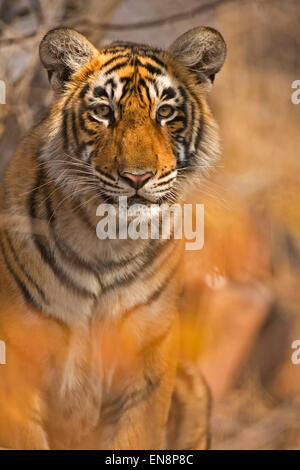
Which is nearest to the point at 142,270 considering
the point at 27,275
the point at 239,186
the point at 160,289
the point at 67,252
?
the point at 160,289

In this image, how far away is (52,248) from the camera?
77.2 inches

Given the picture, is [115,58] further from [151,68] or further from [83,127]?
[83,127]

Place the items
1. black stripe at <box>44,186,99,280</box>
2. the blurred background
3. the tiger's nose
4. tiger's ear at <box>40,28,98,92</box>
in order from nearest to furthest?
1. the tiger's nose
2. tiger's ear at <box>40,28,98,92</box>
3. black stripe at <box>44,186,99,280</box>
4. the blurred background

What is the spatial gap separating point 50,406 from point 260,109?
1657 millimetres

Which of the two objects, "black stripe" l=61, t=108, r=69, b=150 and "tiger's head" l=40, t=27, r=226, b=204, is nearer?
"tiger's head" l=40, t=27, r=226, b=204

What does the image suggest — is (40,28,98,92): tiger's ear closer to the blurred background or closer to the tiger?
the tiger

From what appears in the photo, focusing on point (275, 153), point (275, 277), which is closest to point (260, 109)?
point (275, 153)

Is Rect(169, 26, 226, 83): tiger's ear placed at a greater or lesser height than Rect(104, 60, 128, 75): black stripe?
greater

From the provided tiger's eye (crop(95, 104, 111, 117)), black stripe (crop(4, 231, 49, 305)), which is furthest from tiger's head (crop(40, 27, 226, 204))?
black stripe (crop(4, 231, 49, 305))

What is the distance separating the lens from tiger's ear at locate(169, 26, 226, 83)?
192 centimetres

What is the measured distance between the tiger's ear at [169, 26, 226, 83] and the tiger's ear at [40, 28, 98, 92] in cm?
27

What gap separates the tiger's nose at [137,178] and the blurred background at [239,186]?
2.23 ft

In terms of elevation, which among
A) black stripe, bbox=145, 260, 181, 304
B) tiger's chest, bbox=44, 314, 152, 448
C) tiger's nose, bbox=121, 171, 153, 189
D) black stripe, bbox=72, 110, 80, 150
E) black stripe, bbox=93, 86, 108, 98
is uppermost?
black stripe, bbox=93, 86, 108, 98

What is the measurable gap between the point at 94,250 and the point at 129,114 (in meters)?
0.45
